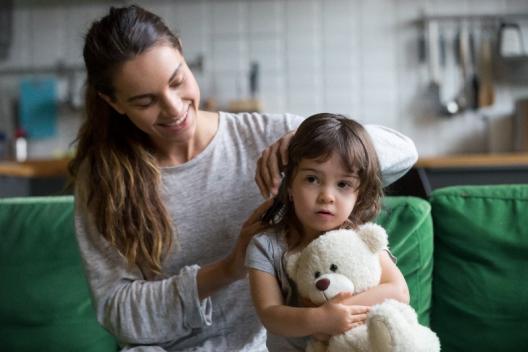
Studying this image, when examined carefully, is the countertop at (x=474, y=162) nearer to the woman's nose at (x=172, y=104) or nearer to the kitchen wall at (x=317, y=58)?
the kitchen wall at (x=317, y=58)

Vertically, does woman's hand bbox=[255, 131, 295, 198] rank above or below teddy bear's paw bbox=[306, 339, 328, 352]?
above

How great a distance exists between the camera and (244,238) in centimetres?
106

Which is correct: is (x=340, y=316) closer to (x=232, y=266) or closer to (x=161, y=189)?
(x=232, y=266)

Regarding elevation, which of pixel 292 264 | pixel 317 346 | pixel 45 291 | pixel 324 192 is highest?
pixel 324 192

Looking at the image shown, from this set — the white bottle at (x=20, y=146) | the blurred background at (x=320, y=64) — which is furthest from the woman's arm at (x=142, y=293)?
the white bottle at (x=20, y=146)

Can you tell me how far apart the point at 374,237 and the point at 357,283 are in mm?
69

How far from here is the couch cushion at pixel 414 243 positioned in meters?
1.38

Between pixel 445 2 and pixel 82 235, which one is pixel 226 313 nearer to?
pixel 82 235

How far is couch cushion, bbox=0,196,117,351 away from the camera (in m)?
1.50

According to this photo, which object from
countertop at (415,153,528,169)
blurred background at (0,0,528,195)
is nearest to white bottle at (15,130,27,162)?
blurred background at (0,0,528,195)

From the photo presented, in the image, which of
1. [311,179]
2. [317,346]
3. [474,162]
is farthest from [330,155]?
[474,162]

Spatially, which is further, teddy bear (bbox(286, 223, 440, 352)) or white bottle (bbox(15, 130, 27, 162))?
white bottle (bbox(15, 130, 27, 162))

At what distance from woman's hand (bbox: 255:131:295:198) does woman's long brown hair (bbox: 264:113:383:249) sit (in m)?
0.02

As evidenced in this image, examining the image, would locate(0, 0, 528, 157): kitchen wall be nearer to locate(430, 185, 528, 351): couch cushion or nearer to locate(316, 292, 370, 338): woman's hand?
locate(430, 185, 528, 351): couch cushion
